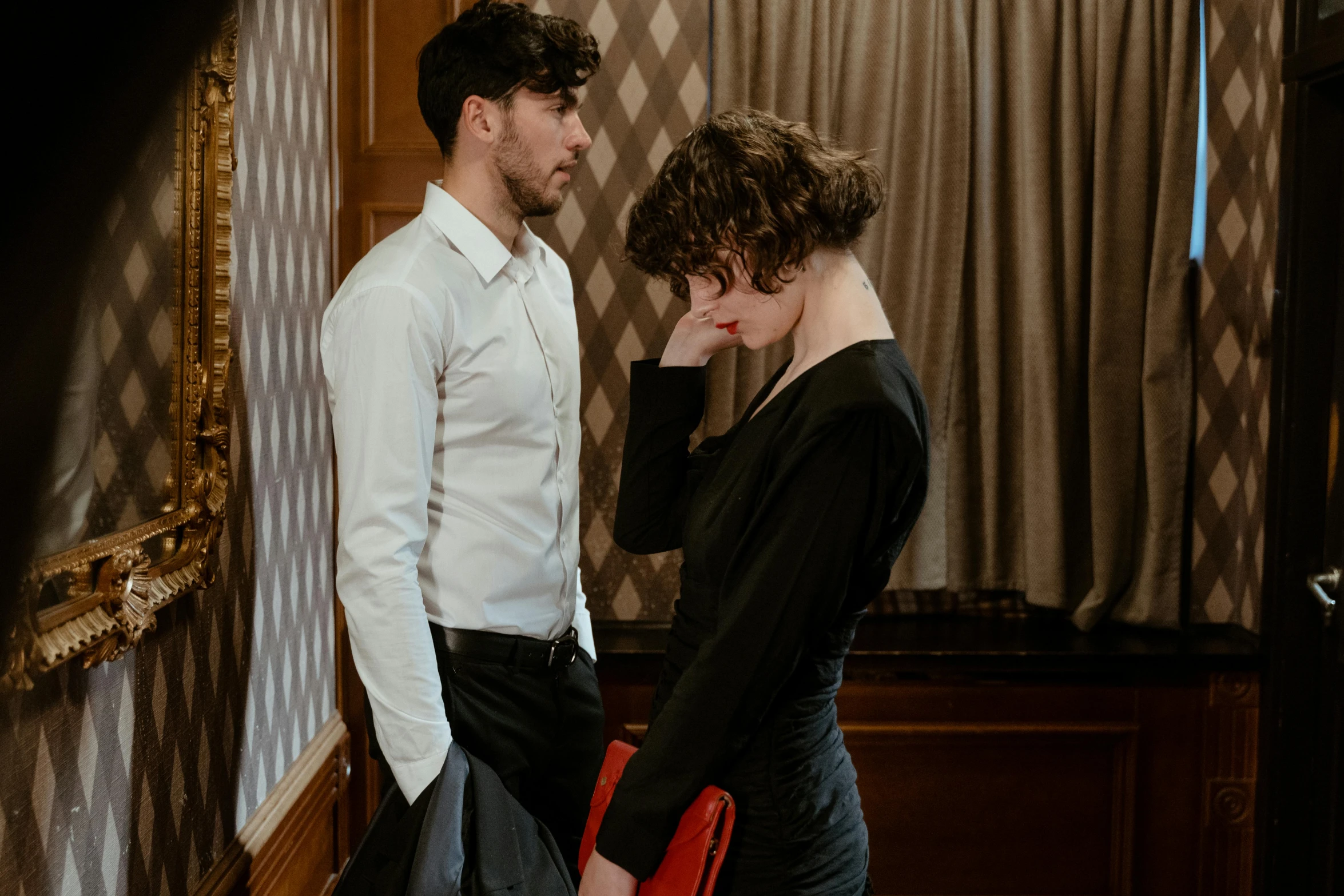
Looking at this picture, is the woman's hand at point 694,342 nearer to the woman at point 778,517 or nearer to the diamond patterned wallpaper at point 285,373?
the woman at point 778,517

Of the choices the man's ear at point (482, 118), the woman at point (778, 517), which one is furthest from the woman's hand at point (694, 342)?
the man's ear at point (482, 118)

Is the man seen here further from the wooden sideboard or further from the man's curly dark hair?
the wooden sideboard

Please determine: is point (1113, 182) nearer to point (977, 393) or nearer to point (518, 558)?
point (977, 393)

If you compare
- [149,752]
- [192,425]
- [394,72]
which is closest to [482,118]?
[192,425]

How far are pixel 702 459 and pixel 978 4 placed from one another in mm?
1838

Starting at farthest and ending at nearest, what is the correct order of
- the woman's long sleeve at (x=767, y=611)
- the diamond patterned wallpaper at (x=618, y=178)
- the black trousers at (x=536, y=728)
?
the diamond patterned wallpaper at (x=618, y=178) < the black trousers at (x=536, y=728) < the woman's long sleeve at (x=767, y=611)

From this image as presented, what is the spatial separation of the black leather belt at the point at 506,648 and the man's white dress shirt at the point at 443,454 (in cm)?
2

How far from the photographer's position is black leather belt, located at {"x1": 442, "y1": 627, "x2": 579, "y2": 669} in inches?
59.6

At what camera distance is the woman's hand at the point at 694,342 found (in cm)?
137

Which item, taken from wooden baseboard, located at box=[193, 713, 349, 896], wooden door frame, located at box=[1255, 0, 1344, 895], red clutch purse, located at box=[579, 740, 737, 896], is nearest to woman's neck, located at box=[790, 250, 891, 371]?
red clutch purse, located at box=[579, 740, 737, 896]

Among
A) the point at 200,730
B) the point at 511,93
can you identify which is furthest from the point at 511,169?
the point at 200,730

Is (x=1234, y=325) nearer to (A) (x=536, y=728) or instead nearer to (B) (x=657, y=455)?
(B) (x=657, y=455)

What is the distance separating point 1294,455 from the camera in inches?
94.3

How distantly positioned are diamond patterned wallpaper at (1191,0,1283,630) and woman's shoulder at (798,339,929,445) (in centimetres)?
185
